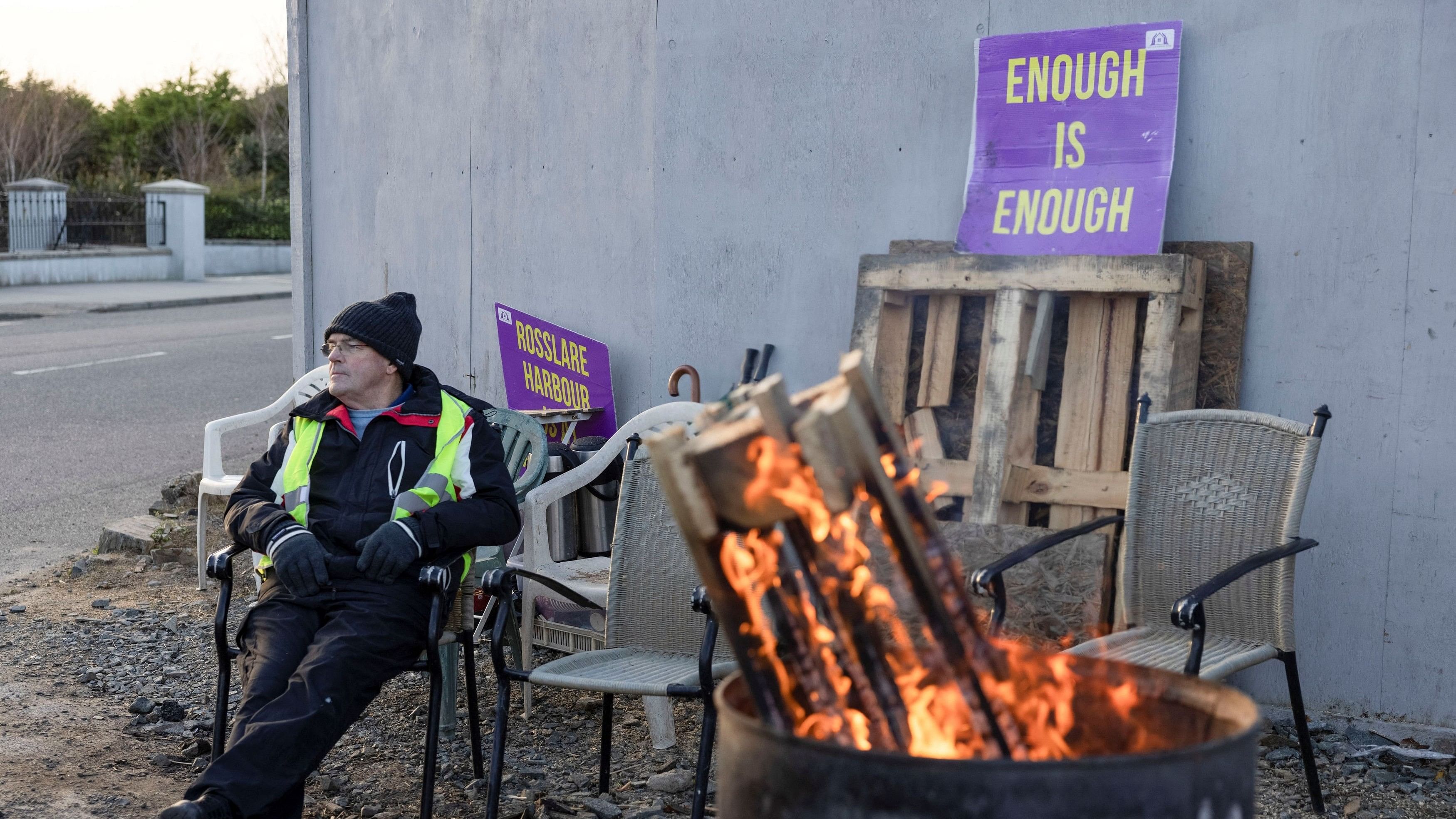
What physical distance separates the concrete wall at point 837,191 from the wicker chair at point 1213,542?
419 millimetres

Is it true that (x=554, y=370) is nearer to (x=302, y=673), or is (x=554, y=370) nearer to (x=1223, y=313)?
(x=302, y=673)

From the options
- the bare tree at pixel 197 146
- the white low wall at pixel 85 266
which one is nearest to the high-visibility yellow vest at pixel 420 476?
the white low wall at pixel 85 266

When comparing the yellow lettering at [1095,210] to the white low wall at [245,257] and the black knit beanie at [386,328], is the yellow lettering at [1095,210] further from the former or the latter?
the white low wall at [245,257]

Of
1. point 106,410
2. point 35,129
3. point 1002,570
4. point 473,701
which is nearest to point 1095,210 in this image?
point 1002,570

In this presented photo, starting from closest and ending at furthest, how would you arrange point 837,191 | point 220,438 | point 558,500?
point 558,500, point 837,191, point 220,438

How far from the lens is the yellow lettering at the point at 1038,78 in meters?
4.48

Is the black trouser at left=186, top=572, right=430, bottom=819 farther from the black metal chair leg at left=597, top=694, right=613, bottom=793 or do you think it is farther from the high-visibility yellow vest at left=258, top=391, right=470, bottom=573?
the black metal chair leg at left=597, top=694, right=613, bottom=793

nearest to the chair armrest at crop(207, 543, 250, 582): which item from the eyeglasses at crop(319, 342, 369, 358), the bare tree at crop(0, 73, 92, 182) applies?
the eyeglasses at crop(319, 342, 369, 358)

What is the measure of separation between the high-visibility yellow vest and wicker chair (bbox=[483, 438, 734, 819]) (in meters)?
0.32

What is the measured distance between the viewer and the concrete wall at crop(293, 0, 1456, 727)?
4.10 metres

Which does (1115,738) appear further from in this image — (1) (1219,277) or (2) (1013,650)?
(1) (1219,277)

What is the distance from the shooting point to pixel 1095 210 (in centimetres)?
438

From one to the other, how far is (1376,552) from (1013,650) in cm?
228

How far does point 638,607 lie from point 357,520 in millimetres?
848
